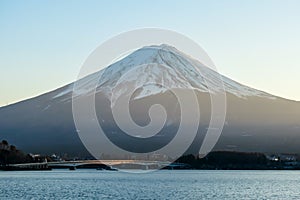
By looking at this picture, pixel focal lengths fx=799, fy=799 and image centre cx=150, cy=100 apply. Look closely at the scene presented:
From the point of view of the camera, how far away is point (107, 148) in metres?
92.2

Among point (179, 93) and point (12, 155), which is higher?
point (179, 93)

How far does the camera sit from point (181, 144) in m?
96.9

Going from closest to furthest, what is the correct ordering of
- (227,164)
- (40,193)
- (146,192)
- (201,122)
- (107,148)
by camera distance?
(40,193) < (146,192) < (227,164) < (107,148) < (201,122)

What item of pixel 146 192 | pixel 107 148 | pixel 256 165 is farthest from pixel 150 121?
pixel 146 192

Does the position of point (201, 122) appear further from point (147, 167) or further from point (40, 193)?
point (40, 193)

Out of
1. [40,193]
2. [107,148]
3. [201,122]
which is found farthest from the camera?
[201,122]

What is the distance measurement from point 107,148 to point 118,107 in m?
11.5

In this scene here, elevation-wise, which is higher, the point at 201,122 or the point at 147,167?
the point at 201,122

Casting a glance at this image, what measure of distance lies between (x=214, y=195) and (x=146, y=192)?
3.22 meters

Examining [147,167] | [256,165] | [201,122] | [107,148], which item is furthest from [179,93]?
[147,167]

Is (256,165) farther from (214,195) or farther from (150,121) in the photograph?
(214,195)

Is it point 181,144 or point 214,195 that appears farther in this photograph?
point 181,144

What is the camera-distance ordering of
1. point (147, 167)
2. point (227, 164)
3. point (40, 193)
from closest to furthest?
point (40, 193)
point (147, 167)
point (227, 164)

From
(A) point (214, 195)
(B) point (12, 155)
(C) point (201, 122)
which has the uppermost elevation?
(C) point (201, 122)
